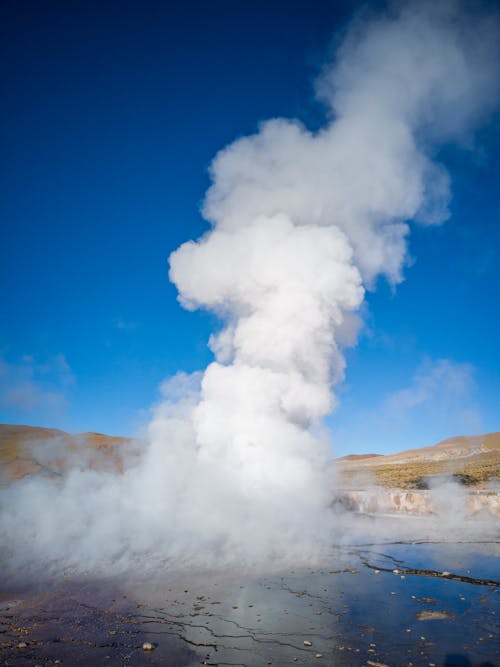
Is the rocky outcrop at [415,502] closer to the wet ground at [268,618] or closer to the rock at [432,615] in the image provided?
the wet ground at [268,618]

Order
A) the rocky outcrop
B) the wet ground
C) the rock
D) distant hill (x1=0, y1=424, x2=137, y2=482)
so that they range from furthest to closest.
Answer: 1. distant hill (x1=0, y1=424, x2=137, y2=482)
2. the rocky outcrop
3. the rock
4. the wet ground

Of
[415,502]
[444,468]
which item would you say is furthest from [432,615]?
[444,468]

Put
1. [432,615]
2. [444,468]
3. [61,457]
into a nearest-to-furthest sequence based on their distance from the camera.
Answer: [432,615] → [61,457] → [444,468]

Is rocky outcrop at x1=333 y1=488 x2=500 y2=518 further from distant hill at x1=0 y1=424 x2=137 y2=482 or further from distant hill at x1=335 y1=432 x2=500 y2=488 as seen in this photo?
distant hill at x1=0 y1=424 x2=137 y2=482

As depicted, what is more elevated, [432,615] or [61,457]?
[61,457]

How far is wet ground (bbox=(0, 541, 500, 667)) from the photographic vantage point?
6121mm

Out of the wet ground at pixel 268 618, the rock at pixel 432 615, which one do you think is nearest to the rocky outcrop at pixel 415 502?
the wet ground at pixel 268 618

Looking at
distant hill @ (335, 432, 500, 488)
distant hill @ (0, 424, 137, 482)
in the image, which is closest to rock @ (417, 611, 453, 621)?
distant hill @ (0, 424, 137, 482)

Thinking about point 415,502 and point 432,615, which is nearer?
point 432,615

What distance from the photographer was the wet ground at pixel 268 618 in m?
6.12

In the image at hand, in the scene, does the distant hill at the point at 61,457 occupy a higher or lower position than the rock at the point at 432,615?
higher

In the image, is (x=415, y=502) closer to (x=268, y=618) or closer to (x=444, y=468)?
(x=268, y=618)

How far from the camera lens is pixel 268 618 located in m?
7.70

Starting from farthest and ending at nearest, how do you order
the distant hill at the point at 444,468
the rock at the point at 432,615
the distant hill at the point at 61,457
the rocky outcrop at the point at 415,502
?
the distant hill at the point at 444,468
the distant hill at the point at 61,457
the rocky outcrop at the point at 415,502
the rock at the point at 432,615
